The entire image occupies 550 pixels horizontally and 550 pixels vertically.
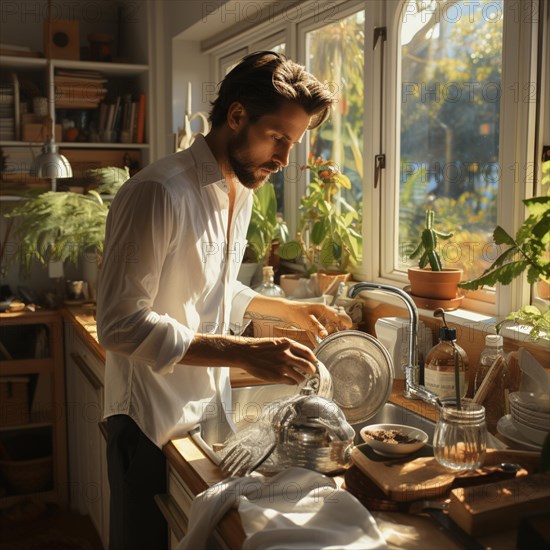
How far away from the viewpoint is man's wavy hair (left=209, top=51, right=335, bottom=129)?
5.15 ft

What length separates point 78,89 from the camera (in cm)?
386

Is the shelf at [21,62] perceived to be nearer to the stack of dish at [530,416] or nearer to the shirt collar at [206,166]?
the shirt collar at [206,166]

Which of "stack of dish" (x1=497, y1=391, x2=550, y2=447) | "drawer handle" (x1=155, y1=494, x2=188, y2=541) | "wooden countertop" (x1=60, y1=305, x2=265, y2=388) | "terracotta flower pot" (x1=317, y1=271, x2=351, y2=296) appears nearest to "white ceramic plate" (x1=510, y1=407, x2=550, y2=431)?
"stack of dish" (x1=497, y1=391, x2=550, y2=447)

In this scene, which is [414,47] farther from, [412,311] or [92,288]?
[92,288]

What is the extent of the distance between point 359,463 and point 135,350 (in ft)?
1.56

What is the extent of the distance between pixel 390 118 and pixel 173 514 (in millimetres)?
1485

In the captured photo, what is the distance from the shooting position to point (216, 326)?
1676 mm


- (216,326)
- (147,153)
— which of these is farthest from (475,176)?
(147,153)

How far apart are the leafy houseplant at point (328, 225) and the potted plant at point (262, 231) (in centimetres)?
18

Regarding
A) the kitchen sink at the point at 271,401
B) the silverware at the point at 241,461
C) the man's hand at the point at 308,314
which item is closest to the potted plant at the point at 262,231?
the kitchen sink at the point at 271,401

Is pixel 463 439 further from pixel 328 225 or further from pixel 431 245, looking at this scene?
pixel 328 225

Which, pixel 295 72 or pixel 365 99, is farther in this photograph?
pixel 365 99

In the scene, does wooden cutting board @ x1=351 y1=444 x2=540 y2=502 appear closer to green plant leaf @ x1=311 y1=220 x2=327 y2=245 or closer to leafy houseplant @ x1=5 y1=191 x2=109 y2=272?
green plant leaf @ x1=311 y1=220 x2=327 y2=245

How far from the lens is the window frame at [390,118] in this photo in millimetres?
1794
